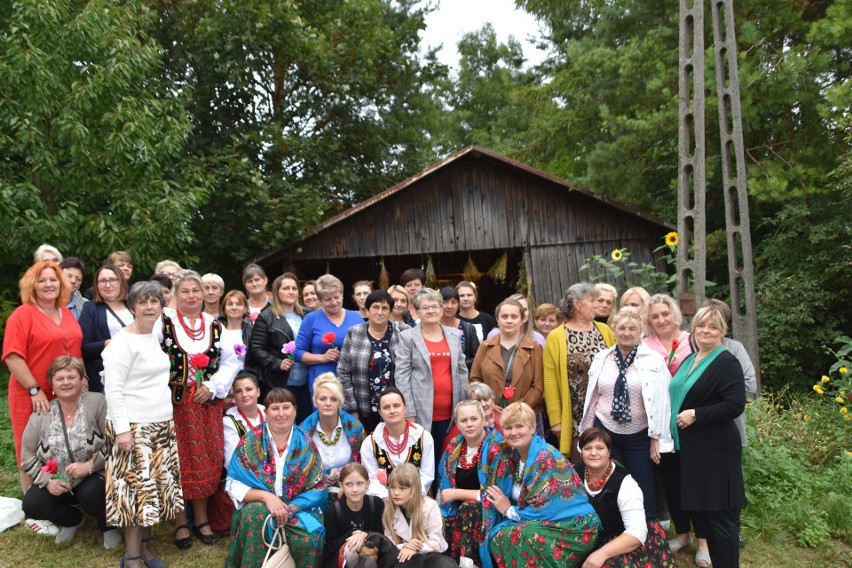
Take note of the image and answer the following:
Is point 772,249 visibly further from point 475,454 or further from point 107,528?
point 107,528

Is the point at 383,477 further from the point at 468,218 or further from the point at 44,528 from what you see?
the point at 468,218

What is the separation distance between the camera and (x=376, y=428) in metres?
4.33

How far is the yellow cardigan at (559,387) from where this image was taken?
4531 mm

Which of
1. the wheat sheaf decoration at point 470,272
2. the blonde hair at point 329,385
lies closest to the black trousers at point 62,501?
the blonde hair at point 329,385

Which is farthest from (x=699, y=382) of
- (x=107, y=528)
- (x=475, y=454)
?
(x=107, y=528)

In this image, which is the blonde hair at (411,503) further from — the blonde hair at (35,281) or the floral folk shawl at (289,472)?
the blonde hair at (35,281)

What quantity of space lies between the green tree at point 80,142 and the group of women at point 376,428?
307 centimetres

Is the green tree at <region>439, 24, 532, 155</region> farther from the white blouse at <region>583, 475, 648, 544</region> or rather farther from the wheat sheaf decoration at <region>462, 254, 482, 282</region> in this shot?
the white blouse at <region>583, 475, 648, 544</region>

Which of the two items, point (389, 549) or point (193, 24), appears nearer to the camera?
point (389, 549)

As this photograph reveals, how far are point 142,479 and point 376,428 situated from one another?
1.51m

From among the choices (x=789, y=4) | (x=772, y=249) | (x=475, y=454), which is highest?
(x=789, y=4)

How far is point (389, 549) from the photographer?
147 inches

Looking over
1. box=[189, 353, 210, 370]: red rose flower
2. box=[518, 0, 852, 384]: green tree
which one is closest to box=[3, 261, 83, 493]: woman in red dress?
box=[189, 353, 210, 370]: red rose flower

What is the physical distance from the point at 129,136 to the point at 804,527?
7771mm
